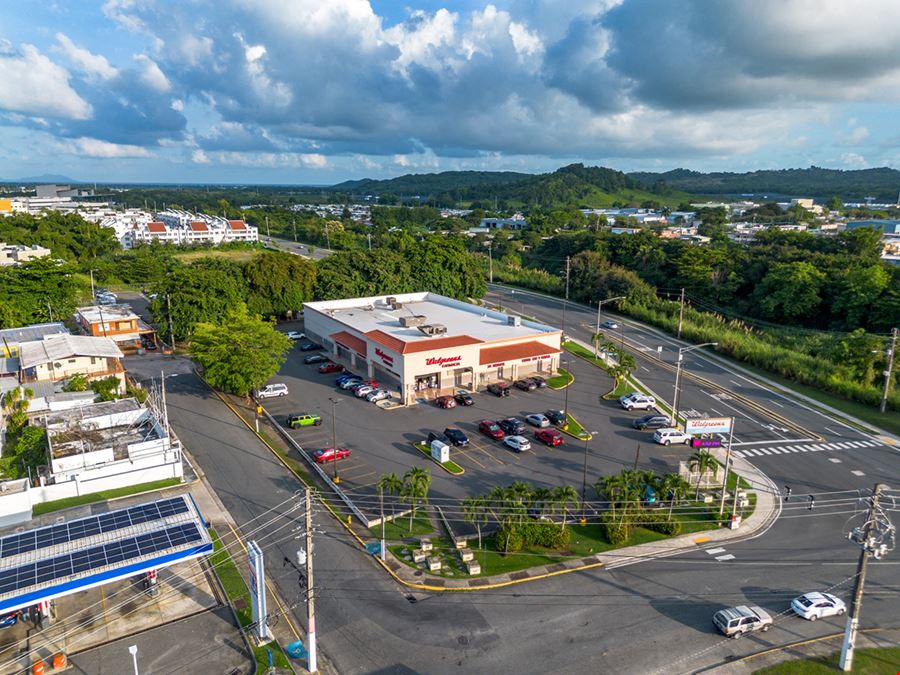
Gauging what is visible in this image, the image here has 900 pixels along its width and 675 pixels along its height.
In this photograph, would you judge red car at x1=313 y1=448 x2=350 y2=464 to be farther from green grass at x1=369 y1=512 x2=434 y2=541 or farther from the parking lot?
green grass at x1=369 y1=512 x2=434 y2=541

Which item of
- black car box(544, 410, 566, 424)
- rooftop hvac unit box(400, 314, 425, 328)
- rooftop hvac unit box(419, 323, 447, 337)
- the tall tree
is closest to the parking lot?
black car box(544, 410, 566, 424)

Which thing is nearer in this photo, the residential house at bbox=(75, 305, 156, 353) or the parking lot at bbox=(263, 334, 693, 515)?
the parking lot at bbox=(263, 334, 693, 515)

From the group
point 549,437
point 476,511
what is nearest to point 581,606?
point 476,511

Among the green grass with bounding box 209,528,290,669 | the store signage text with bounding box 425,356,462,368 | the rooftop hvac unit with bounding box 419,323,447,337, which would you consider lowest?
the green grass with bounding box 209,528,290,669

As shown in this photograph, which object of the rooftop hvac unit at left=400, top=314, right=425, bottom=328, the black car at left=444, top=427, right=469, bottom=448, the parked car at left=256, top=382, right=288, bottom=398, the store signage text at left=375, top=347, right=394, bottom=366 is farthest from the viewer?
the rooftop hvac unit at left=400, top=314, right=425, bottom=328

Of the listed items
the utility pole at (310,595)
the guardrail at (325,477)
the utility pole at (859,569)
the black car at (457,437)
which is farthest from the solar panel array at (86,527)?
the utility pole at (859,569)

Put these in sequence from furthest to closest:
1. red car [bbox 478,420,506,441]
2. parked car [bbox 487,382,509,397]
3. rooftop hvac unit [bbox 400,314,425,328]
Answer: rooftop hvac unit [bbox 400,314,425,328]
parked car [bbox 487,382,509,397]
red car [bbox 478,420,506,441]

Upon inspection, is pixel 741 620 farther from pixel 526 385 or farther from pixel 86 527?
pixel 526 385

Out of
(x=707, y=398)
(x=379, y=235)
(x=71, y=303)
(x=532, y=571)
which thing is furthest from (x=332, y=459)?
(x=379, y=235)
